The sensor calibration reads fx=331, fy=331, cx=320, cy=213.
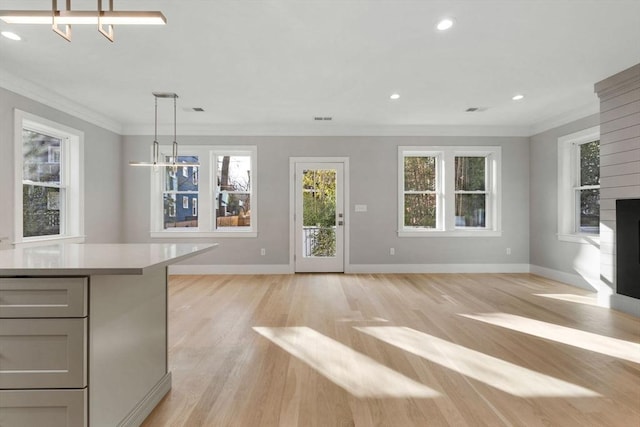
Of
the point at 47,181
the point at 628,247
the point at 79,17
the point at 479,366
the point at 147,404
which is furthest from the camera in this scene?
the point at 47,181

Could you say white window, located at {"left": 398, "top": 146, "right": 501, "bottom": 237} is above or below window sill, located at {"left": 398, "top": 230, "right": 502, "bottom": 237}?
above

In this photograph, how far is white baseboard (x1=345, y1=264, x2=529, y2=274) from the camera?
237 inches

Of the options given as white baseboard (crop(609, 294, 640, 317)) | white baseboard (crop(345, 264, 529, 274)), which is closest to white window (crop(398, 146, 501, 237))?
white baseboard (crop(345, 264, 529, 274))

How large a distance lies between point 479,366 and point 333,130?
4.49 m

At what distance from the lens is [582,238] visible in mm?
4852

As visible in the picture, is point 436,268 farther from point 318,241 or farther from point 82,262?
point 82,262

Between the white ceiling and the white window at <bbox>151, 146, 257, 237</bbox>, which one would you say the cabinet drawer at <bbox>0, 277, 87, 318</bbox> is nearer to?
the white ceiling

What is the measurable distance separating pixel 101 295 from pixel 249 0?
2187mm

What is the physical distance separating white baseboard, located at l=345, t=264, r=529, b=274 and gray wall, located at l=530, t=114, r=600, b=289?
1.28 feet

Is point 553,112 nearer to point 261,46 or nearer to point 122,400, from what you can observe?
point 261,46

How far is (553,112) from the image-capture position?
510cm

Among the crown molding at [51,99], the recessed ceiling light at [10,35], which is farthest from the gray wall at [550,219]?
the crown molding at [51,99]

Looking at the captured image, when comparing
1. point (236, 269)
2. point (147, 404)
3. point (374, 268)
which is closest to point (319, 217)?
point (374, 268)

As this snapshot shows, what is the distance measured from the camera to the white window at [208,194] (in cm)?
600
